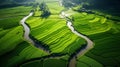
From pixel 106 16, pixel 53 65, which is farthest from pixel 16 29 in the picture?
pixel 106 16

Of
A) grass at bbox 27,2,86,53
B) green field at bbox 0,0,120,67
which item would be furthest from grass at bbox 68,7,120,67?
grass at bbox 27,2,86,53

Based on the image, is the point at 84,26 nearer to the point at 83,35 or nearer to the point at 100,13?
the point at 83,35

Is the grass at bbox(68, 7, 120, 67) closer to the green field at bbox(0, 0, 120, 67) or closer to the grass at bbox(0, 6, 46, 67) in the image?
the green field at bbox(0, 0, 120, 67)

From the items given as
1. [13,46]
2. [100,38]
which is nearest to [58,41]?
[13,46]

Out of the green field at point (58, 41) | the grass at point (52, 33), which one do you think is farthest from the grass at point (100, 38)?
the grass at point (52, 33)

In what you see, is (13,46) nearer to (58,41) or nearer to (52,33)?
(58,41)

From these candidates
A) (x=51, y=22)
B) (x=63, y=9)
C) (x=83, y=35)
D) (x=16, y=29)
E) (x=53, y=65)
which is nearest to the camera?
(x=53, y=65)

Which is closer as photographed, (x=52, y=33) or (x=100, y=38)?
(x=100, y=38)

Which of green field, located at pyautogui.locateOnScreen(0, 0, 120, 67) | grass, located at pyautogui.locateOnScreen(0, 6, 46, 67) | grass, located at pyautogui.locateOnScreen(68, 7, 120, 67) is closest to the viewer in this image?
grass, located at pyautogui.locateOnScreen(68, 7, 120, 67)

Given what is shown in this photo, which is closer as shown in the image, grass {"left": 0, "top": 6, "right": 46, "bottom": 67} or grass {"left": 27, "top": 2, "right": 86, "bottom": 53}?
grass {"left": 0, "top": 6, "right": 46, "bottom": 67}
